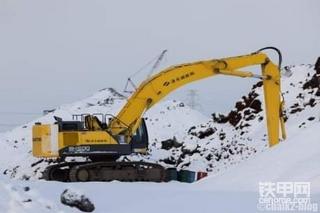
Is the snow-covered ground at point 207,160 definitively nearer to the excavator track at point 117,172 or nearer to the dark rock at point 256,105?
the dark rock at point 256,105

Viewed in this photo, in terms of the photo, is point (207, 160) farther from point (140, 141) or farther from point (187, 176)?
point (140, 141)

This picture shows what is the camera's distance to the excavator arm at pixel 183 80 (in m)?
18.4

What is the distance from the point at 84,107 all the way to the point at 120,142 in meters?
42.5

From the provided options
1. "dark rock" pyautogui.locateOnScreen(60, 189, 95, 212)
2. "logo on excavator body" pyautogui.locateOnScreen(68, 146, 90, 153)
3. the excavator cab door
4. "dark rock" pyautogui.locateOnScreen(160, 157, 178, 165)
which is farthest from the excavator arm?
"dark rock" pyautogui.locateOnScreen(160, 157, 178, 165)

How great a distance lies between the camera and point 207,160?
25750mm

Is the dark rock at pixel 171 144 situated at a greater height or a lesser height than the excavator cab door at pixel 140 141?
greater

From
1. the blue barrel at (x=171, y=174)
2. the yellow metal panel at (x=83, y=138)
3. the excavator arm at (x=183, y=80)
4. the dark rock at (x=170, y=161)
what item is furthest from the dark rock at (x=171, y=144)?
the yellow metal panel at (x=83, y=138)

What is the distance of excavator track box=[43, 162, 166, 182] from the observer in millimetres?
17766

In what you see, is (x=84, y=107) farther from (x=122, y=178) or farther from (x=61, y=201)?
(x=61, y=201)

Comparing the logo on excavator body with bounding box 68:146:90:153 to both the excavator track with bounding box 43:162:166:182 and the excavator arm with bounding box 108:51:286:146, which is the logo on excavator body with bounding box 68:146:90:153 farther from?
the excavator arm with bounding box 108:51:286:146

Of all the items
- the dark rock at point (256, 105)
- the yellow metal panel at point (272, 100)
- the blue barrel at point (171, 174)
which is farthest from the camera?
the dark rock at point (256, 105)

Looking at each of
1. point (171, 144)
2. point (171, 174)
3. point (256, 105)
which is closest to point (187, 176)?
point (171, 174)

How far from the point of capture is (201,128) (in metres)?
31.9

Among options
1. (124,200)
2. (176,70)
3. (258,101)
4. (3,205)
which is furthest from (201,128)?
(3,205)
